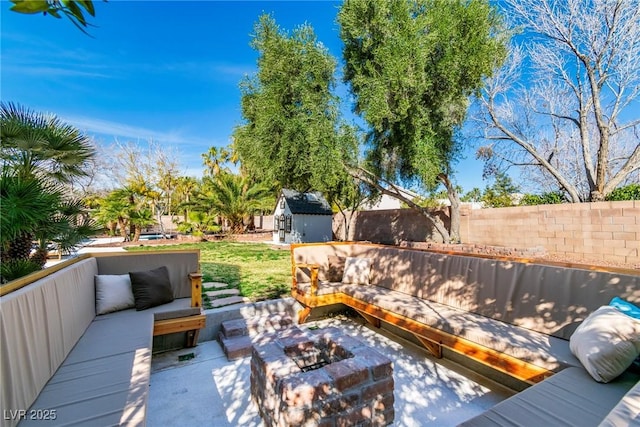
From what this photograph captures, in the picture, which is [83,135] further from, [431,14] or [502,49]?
[502,49]

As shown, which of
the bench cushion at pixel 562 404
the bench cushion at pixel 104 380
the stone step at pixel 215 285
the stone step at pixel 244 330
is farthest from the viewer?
the stone step at pixel 215 285

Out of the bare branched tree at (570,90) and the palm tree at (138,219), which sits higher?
the bare branched tree at (570,90)

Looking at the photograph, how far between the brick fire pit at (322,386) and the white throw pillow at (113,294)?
2.01 m

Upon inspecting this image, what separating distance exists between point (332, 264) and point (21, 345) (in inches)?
148

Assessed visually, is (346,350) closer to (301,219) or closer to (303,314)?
(303,314)

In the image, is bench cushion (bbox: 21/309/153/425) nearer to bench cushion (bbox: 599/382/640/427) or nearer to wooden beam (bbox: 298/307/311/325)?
wooden beam (bbox: 298/307/311/325)

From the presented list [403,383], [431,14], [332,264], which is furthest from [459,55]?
[403,383]

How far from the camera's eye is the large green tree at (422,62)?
7.89 meters

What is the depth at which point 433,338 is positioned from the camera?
10.3 ft

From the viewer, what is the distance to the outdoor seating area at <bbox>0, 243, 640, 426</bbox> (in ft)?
6.04

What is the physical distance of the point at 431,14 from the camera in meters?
8.12

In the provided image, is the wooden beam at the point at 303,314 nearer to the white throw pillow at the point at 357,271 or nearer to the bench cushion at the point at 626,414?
the white throw pillow at the point at 357,271

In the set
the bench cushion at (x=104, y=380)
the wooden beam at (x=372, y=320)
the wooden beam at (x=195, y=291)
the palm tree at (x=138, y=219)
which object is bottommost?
the wooden beam at (x=372, y=320)

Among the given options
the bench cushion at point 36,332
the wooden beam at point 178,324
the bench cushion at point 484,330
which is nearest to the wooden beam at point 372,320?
the bench cushion at point 484,330
